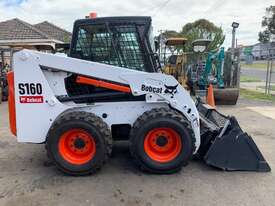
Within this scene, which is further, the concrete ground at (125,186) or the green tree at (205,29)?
the green tree at (205,29)

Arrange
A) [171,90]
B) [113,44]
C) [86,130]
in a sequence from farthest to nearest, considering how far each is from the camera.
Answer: [113,44] < [171,90] < [86,130]

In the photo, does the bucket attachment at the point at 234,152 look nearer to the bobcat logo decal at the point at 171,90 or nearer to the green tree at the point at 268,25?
the bobcat logo decal at the point at 171,90

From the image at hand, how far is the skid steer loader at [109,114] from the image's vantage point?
4.48 metres

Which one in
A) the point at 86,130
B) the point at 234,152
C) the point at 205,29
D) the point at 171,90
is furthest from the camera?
the point at 205,29

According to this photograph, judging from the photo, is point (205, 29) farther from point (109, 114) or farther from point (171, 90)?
point (109, 114)

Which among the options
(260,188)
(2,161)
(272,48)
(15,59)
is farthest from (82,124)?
(272,48)

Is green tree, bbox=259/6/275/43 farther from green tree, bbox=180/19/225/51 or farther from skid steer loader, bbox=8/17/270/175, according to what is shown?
skid steer loader, bbox=8/17/270/175

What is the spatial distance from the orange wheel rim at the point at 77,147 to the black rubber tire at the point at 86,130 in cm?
6

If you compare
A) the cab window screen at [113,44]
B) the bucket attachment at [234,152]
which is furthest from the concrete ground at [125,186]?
the cab window screen at [113,44]

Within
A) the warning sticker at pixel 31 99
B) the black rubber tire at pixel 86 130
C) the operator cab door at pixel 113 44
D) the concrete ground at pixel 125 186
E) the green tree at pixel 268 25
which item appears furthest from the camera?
the green tree at pixel 268 25

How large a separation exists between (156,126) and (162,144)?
0.34m

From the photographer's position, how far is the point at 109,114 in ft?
15.4

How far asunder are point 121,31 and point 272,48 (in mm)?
9992

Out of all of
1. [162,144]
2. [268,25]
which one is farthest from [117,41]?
[268,25]
